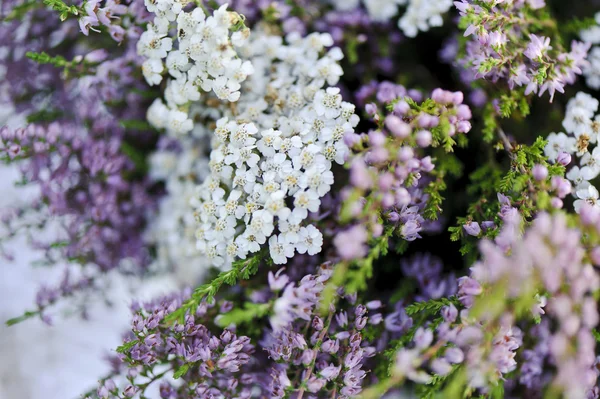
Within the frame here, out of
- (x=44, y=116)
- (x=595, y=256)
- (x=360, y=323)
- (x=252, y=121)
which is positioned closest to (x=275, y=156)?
(x=252, y=121)

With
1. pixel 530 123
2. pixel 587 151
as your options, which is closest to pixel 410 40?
pixel 530 123

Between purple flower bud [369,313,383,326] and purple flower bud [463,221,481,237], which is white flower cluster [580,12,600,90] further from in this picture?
purple flower bud [369,313,383,326]

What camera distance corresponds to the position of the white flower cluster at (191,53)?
1.98ft

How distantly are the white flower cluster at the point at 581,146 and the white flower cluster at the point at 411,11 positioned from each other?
0.21 metres

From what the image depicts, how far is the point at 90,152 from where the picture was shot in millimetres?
762

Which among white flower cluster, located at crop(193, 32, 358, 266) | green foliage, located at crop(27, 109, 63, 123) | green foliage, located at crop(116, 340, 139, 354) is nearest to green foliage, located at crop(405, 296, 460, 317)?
white flower cluster, located at crop(193, 32, 358, 266)

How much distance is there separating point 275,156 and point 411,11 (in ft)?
1.04

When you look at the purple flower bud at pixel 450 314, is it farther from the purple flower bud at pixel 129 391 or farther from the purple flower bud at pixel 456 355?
the purple flower bud at pixel 129 391

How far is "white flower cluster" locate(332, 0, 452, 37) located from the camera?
727mm

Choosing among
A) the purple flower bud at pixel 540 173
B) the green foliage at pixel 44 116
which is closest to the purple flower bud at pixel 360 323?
the purple flower bud at pixel 540 173

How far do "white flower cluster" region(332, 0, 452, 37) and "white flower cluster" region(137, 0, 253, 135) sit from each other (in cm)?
24

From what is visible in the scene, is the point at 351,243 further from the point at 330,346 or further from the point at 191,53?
the point at 191,53

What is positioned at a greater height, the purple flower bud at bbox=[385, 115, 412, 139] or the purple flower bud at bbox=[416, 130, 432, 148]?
the purple flower bud at bbox=[385, 115, 412, 139]

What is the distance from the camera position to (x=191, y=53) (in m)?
0.61
